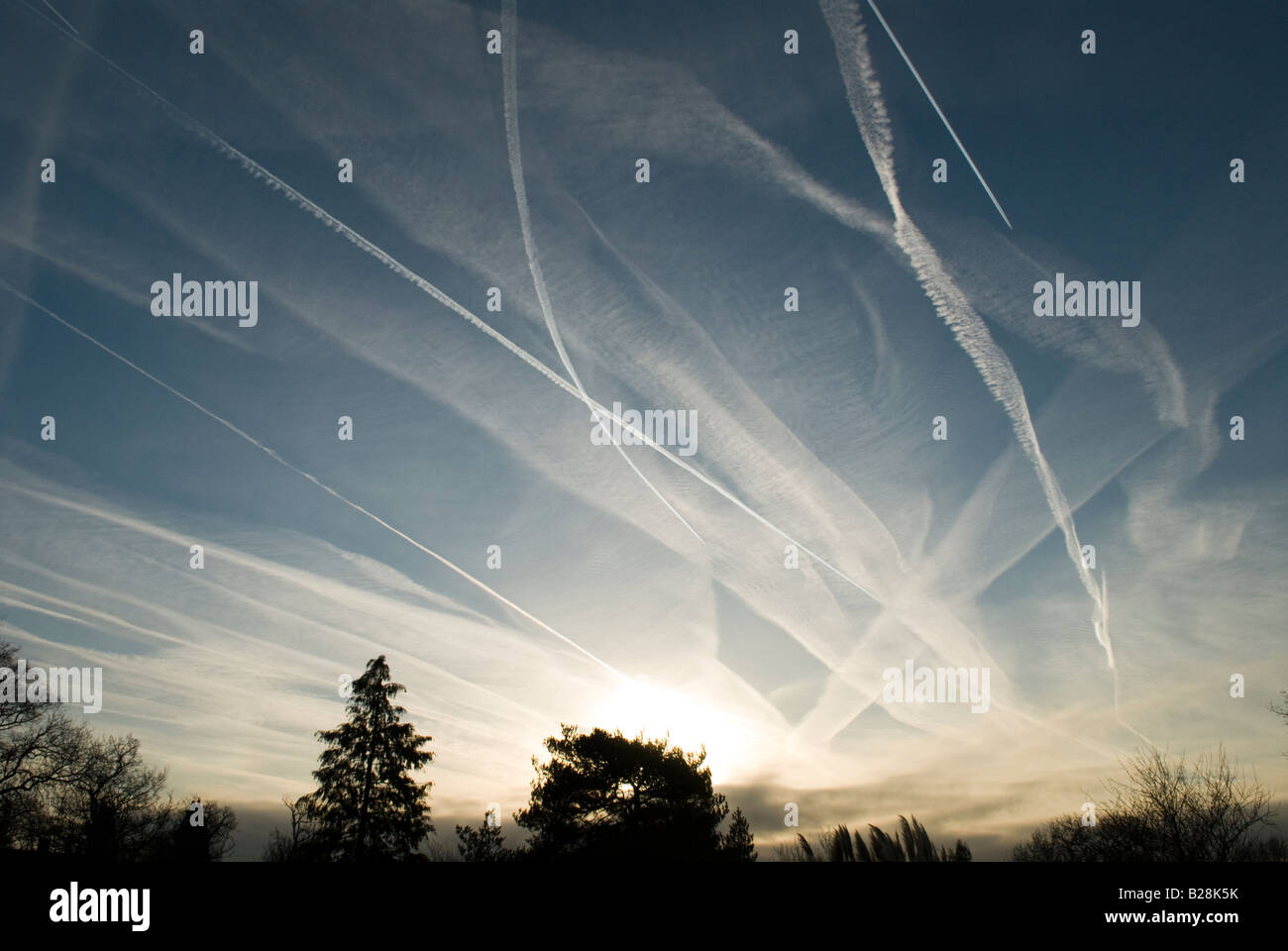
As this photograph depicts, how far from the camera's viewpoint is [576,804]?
33.5m

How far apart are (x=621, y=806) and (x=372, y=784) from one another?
15.4 meters

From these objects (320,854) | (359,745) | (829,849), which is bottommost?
(829,849)

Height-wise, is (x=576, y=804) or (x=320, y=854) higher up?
(x=576, y=804)

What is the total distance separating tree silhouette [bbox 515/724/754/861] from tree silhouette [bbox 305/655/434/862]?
27.7 ft

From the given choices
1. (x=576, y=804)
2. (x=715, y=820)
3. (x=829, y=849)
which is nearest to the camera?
(x=576, y=804)

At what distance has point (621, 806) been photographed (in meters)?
33.9

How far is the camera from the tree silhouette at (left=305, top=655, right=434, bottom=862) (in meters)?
36.8

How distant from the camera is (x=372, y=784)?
125 ft

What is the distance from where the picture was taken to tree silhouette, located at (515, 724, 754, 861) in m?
32.7
